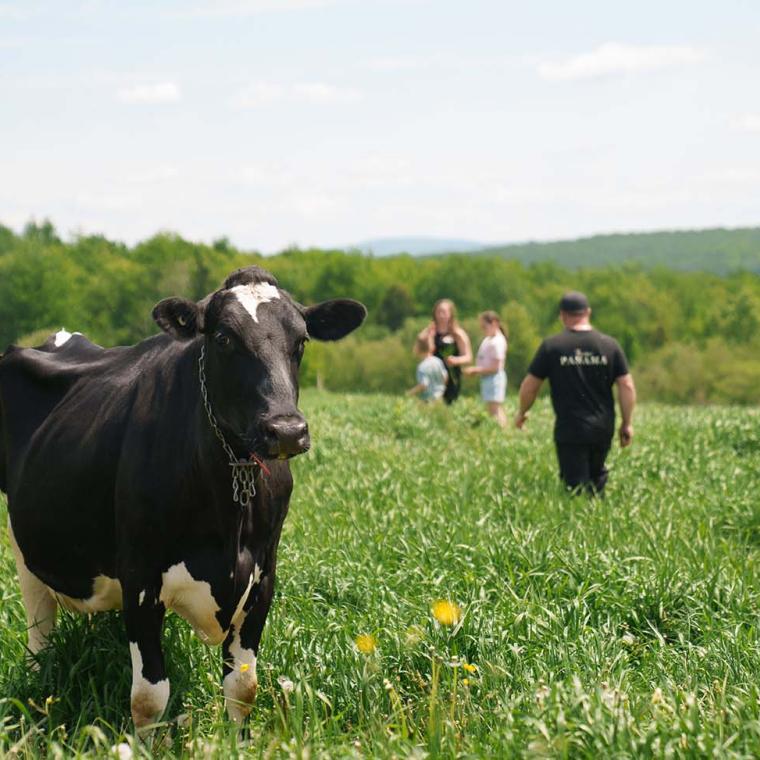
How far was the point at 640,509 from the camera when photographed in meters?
9.02

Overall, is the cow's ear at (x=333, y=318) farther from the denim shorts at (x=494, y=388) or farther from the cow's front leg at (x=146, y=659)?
the denim shorts at (x=494, y=388)

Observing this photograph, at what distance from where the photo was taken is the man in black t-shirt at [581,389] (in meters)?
9.80

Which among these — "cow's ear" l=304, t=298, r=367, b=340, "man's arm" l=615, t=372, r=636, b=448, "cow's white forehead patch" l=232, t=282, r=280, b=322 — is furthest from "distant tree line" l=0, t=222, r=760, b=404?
"cow's white forehead patch" l=232, t=282, r=280, b=322

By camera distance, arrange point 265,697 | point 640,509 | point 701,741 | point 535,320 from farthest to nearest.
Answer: point 535,320
point 640,509
point 265,697
point 701,741

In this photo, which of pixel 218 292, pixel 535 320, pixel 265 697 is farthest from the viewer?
pixel 535 320

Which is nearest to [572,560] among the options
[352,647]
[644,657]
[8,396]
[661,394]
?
[644,657]

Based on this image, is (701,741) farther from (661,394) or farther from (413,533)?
(661,394)

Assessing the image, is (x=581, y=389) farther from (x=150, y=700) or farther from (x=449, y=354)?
(x=449, y=354)

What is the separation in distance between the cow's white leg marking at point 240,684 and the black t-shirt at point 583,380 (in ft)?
17.4

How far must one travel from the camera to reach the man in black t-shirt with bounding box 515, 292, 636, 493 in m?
9.80

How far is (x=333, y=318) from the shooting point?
205 inches

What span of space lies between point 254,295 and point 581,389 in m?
5.57

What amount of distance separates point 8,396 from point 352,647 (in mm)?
2637

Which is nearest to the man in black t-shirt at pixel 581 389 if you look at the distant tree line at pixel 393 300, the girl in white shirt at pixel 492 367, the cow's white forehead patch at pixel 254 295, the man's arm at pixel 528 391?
the man's arm at pixel 528 391
